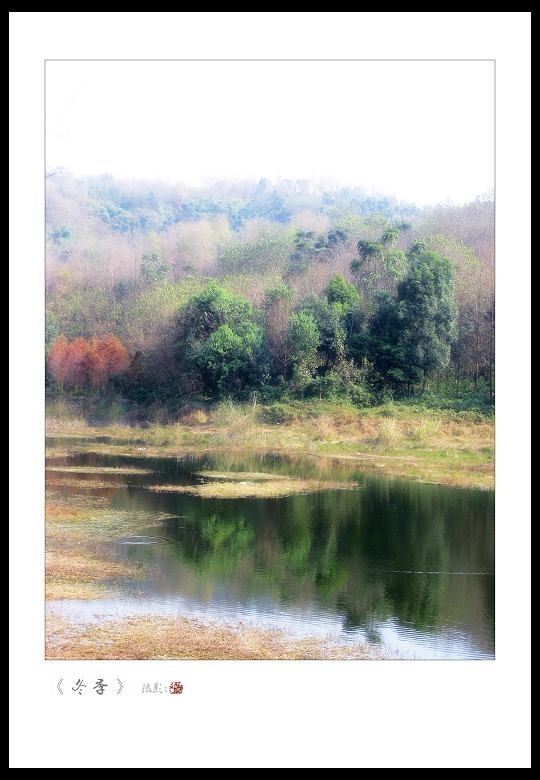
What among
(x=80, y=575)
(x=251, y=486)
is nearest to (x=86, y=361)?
(x=251, y=486)

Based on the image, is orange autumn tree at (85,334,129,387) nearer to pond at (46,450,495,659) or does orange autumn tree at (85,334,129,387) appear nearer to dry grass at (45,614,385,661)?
pond at (46,450,495,659)

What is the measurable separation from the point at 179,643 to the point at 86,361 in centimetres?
891

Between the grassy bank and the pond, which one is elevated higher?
the grassy bank

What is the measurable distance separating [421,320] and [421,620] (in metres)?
7.82

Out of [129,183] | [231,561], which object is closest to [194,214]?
[129,183]

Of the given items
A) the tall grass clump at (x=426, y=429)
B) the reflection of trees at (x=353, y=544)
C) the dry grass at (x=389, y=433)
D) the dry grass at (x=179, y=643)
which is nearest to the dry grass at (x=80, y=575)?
the dry grass at (x=179, y=643)

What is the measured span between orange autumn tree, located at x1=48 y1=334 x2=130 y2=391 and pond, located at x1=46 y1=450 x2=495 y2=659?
2.63m

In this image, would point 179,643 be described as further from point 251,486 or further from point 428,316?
point 428,316

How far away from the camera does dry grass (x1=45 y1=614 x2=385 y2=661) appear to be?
17.9ft

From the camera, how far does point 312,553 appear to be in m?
7.78

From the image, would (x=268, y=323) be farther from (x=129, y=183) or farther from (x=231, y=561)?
(x=231, y=561)

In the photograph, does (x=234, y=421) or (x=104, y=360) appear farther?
(x=104, y=360)

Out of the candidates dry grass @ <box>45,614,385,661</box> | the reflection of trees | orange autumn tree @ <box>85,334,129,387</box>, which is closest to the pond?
the reflection of trees

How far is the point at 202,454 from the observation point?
12.1m
